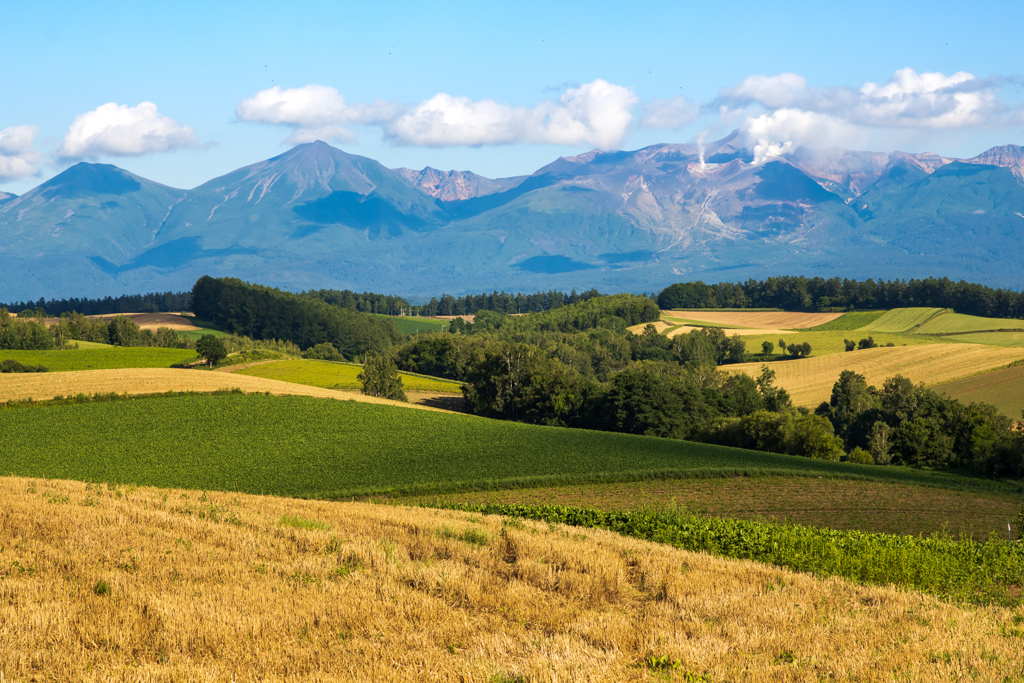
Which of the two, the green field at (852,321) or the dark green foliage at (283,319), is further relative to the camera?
the dark green foliage at (283,319)

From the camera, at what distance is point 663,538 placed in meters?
18.2

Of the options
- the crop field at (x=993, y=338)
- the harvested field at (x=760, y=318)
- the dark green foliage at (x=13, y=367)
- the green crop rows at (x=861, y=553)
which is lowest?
the green crop rows at (x=861, y=553)

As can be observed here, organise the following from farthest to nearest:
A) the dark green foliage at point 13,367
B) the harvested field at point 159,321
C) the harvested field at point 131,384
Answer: the harvested field at point 159,321, the dark green foliage at point 13,367, the harvested field at point 131,384

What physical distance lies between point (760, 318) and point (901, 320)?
1214 inches

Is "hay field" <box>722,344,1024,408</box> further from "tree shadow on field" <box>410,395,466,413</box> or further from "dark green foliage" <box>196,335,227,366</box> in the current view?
"dark green foliage" <box>196,335,227,366</box>

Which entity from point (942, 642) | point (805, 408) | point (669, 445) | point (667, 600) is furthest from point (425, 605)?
point (805, 408)

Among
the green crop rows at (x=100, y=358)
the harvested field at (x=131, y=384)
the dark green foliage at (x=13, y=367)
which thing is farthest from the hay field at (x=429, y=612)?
the green crop rows at (x=100, y=358)

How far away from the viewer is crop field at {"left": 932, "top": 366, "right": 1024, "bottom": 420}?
2936 inches

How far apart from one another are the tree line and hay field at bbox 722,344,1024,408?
47996 millimetres

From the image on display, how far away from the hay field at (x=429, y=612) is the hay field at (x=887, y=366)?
82948 mm

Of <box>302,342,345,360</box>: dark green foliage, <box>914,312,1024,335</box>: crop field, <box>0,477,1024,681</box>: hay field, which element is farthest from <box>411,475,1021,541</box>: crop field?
<box>302,342,345,360</box>: dark green foliage

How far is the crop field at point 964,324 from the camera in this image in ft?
424

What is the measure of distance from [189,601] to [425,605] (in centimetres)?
342

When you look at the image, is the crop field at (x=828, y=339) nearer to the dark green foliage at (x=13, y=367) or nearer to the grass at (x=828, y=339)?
the grass at (x=828, y=339)
